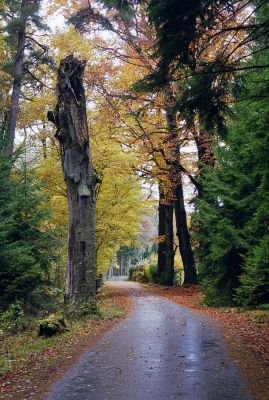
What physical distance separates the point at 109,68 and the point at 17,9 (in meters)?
4.90

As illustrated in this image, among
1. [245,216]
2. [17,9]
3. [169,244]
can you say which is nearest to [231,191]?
[245,216]

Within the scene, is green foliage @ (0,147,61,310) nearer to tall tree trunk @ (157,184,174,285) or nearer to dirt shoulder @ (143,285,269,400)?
dirt shoulder @ (143,285,269,400)

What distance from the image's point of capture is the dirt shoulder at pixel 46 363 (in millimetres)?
5550

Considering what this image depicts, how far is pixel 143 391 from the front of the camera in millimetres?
5059

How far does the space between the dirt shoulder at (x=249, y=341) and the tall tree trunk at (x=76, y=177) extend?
3.82 metres

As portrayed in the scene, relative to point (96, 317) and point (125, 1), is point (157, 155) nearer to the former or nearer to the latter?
point (96, 317)

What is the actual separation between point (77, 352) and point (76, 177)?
18.8ft

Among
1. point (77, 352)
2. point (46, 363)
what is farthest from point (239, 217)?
point (46, 363)

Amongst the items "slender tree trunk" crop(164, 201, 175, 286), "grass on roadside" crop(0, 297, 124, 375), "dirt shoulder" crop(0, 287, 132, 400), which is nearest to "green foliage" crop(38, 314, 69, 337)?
"grass on roadside" crop(0, 297, 124, 375)

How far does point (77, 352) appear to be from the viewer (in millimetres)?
7508

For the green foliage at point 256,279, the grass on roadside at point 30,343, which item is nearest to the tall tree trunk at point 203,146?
the green foliage at point 256,279

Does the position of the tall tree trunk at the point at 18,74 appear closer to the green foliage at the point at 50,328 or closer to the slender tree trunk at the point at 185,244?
the slender tree trunk at the point at 185,244

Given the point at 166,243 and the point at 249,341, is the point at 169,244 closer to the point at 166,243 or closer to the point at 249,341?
the point at 166,243

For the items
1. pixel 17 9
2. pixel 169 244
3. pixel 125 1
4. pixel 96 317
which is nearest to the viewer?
pixel 125 1
